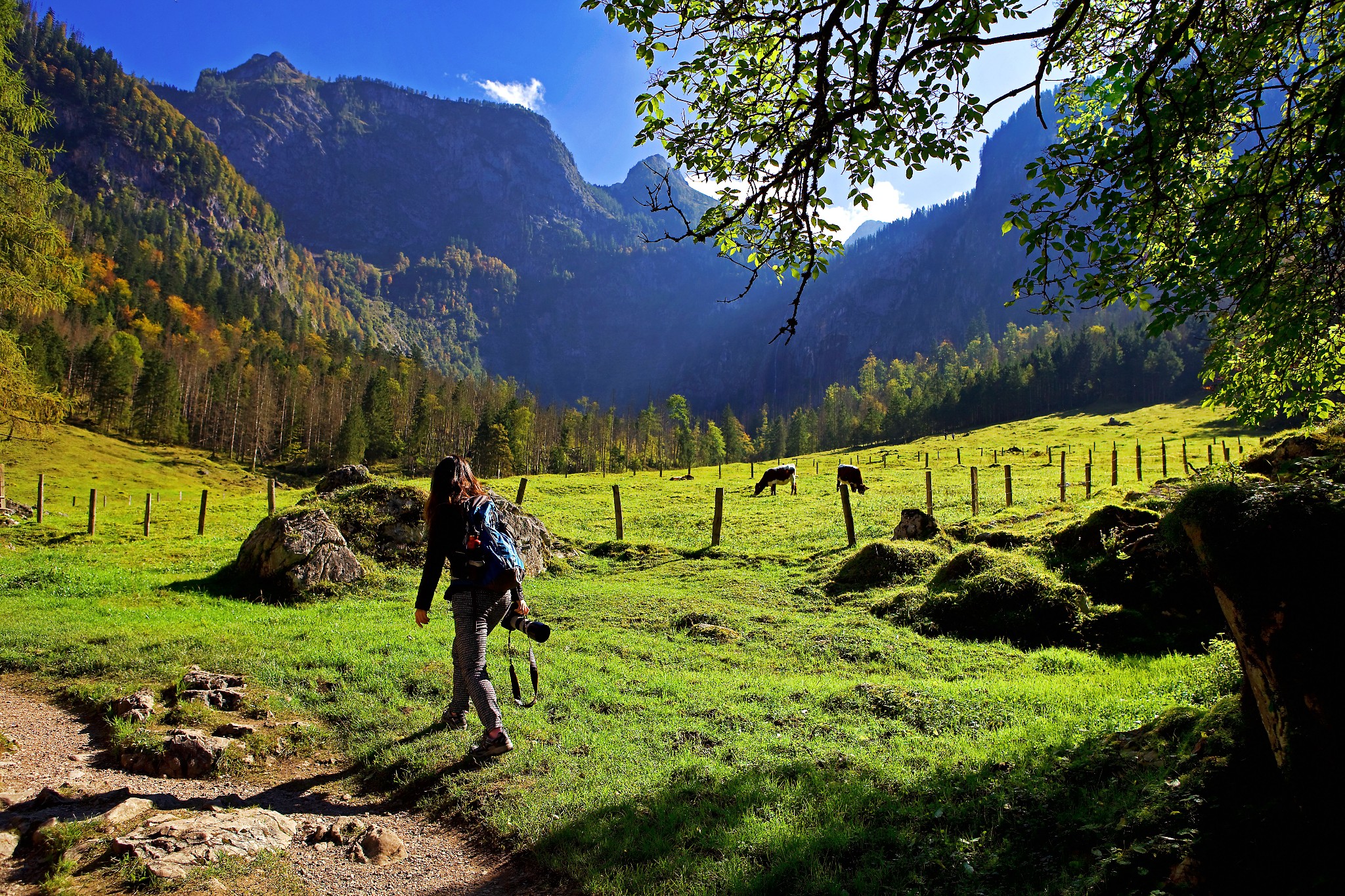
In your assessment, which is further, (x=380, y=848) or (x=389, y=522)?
(x=389, y=522)

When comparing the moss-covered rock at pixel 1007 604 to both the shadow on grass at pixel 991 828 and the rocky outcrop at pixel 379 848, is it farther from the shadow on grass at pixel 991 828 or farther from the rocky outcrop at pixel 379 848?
the rocky outcrop at pixel 379 848

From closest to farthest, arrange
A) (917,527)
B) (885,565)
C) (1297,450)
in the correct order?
(1297,450), (885,565), (917,527)

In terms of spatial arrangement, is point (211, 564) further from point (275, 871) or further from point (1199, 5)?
point (1199, 5)

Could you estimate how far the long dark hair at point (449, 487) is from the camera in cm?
632

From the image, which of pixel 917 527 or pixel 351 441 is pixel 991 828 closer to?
pixel 917 527

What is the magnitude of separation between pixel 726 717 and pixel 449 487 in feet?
13.7

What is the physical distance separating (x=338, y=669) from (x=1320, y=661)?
10.2m

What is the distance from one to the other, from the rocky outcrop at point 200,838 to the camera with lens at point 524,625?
2.31 meters

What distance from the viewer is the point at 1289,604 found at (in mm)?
3377

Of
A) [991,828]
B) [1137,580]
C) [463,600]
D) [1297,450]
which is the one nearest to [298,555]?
[463,600]

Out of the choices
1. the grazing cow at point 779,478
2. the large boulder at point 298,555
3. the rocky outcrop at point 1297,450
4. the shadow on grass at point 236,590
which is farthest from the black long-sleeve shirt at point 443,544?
the grazing cow at point 779,478

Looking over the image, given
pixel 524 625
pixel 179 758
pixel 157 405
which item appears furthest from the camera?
pixel 157 405

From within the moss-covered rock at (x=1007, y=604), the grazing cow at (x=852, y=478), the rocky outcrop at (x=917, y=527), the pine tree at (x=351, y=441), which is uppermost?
the pine tree at (x=351, y=441)

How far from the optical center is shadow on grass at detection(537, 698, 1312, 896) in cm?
315
